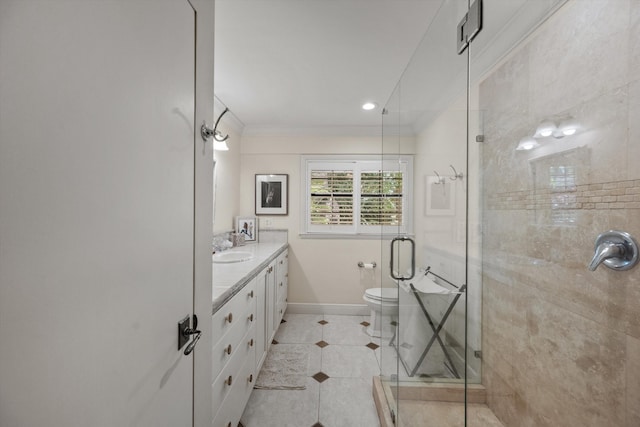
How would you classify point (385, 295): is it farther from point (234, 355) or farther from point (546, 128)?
point (546, 128)

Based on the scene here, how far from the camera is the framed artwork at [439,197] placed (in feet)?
4.80

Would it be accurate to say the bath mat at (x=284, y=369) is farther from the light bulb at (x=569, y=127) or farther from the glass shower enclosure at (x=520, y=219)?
the light bulb at (x=569, y=127)

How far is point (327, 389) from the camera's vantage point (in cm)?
206

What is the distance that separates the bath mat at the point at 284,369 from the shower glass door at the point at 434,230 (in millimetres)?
714

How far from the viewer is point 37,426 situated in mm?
425

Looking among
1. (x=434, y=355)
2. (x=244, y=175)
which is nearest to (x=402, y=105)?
(x=434, y=355)

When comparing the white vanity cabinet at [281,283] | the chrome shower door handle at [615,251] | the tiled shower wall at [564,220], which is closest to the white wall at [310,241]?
the white vanity cabinet at [281,283]

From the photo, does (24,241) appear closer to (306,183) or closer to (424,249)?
(424,249)

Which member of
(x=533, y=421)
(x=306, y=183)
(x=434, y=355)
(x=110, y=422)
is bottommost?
(x=533, y=421)

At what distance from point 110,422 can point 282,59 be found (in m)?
2.10

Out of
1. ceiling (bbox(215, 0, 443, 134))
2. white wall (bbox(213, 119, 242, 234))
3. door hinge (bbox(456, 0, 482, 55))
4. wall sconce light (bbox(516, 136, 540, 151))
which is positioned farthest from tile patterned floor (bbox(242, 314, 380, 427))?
ceiling (bbox(215, 0, 443, 134))

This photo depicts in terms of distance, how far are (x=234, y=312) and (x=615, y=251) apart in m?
1.60

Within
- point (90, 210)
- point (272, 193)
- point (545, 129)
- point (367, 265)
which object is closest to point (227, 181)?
point (272, 193)

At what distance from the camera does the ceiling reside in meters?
1.52
